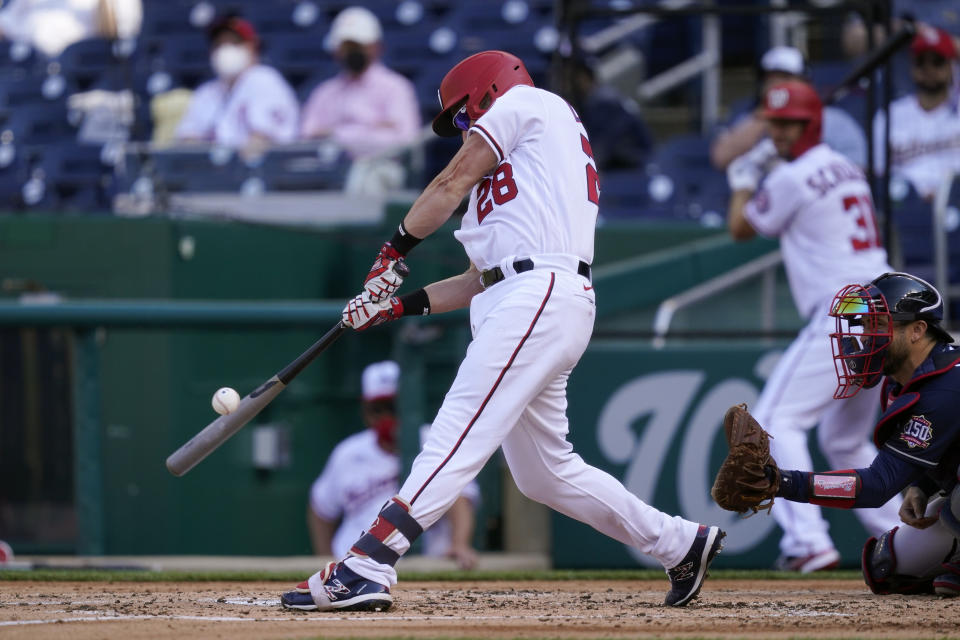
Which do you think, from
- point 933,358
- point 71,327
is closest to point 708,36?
point 71,327

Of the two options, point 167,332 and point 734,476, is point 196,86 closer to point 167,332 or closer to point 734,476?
point 167,332

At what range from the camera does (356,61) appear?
8820mm

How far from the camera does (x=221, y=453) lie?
24.3 ft

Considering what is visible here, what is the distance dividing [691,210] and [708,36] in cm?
203

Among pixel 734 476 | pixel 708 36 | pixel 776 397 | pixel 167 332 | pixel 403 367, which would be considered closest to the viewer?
pixel 734 476

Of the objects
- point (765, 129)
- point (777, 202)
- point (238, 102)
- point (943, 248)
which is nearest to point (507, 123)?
point (777, 202)

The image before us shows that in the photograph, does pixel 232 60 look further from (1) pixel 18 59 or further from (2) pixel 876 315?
(2) pixel 876 315

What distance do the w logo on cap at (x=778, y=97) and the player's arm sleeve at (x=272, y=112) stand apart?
3.73 metres

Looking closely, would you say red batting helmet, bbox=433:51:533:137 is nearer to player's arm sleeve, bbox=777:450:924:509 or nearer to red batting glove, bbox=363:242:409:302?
red batting glove, bbox=363:242:409:302

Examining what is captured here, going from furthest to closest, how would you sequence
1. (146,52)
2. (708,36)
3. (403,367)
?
(146,52)
(708,36)
(403,367)

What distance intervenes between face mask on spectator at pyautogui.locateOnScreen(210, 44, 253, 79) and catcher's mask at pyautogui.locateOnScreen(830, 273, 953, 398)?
19.1 feet

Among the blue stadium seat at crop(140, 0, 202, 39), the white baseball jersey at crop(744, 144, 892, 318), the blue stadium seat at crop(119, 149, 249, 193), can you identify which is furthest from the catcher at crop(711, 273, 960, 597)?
the blue stadium seat at crop(140, 0, 202, 39)

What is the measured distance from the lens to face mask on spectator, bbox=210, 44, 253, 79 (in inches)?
355

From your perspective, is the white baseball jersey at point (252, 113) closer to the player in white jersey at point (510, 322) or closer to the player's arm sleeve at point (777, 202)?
the player's arm sleeve at point (777, 202)
